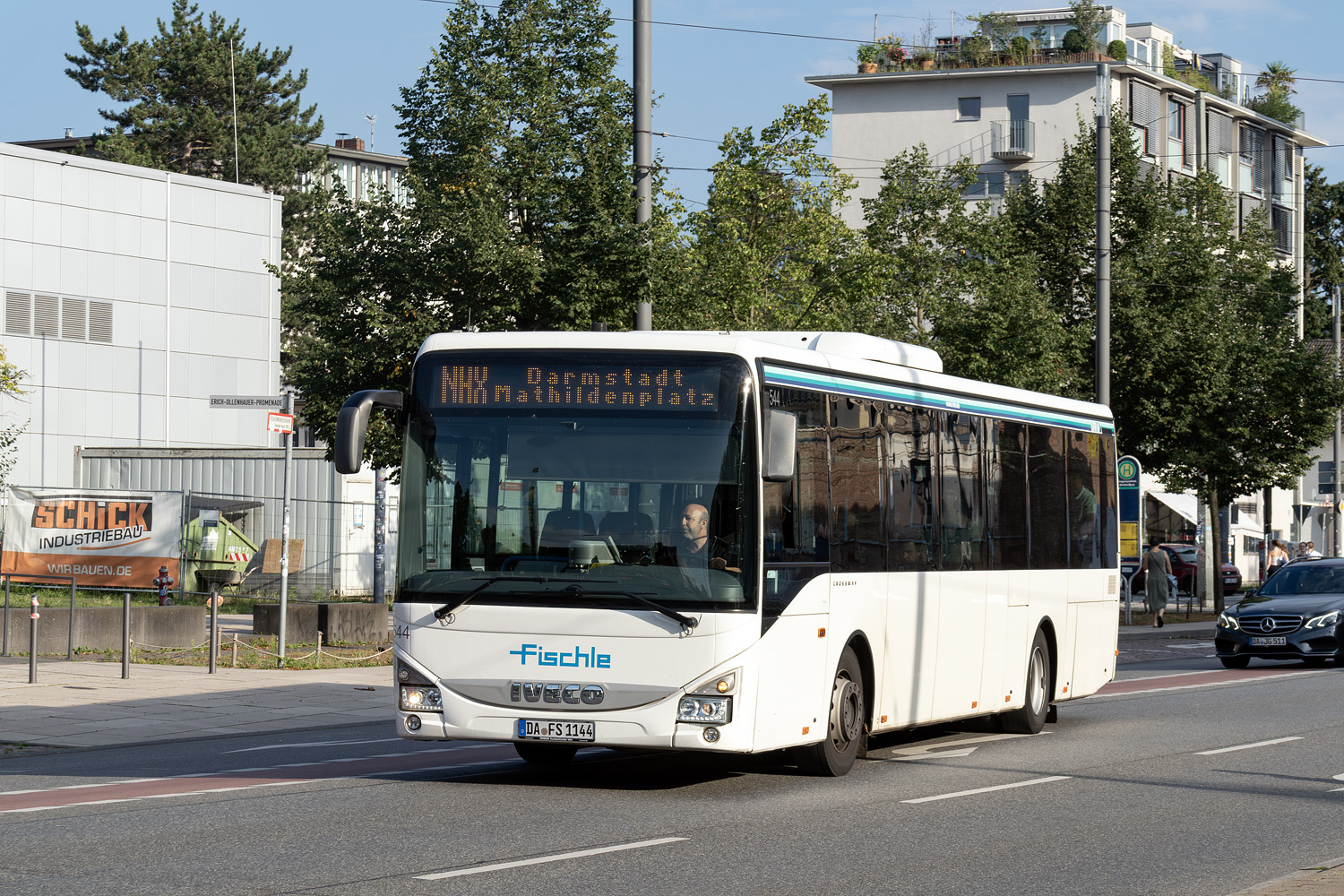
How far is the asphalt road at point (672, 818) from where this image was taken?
28.1ft

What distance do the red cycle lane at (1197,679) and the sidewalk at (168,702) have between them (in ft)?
29.5

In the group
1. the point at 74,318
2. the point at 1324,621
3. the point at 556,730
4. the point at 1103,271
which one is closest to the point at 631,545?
the point at 556,730

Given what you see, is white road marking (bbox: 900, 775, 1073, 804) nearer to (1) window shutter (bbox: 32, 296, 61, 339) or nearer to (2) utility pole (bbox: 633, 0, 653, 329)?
(2) utility pole (bbox: 633, 0, 653, 329)

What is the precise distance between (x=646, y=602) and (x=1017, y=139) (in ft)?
227

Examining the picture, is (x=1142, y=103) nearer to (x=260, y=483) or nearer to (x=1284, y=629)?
(x=260, y=483)

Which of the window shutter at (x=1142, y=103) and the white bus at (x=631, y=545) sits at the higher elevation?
the window shutter at (x=1142, y=103)

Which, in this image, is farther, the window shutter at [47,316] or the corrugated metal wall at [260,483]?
the window shutter at [47,316]

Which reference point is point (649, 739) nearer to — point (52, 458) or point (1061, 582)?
point (1061, 582)

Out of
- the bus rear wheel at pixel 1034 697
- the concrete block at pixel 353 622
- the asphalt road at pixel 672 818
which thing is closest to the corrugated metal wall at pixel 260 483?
the concrete block at pixel 353 622

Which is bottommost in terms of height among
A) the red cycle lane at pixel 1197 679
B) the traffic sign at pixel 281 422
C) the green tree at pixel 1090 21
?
the red cycle lane at pixel 1197 679

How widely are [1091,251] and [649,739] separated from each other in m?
33.7

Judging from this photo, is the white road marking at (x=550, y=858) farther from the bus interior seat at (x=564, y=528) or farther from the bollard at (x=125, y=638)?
the bollard at (x=125, y=638)

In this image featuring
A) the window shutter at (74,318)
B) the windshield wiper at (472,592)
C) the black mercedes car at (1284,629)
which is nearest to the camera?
the windshield wiper at (472,592)

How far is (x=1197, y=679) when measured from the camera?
2472cm
